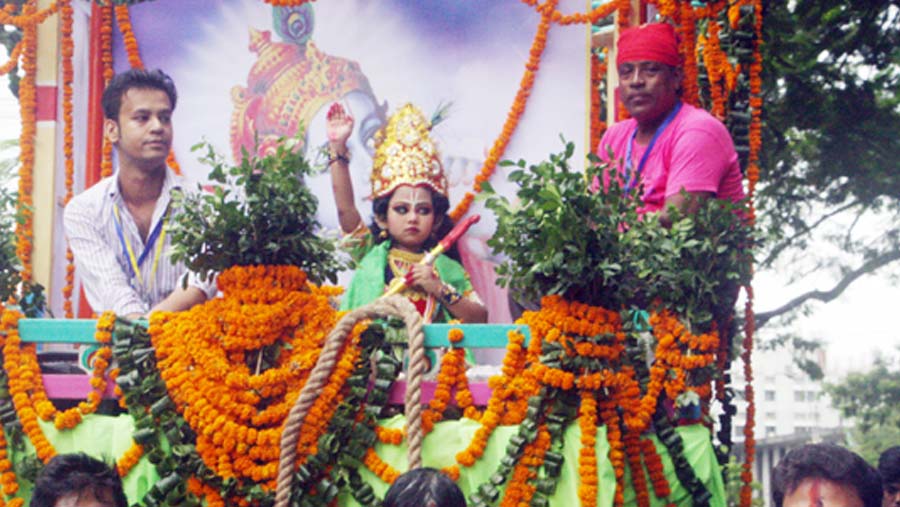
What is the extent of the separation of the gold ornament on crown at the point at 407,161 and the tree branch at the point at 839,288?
661 centimetres

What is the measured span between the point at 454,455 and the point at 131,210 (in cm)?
297

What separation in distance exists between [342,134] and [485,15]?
1.09 m

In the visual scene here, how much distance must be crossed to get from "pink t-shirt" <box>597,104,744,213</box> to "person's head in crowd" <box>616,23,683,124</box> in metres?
0.11

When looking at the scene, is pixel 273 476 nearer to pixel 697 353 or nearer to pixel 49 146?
pixel 697 353

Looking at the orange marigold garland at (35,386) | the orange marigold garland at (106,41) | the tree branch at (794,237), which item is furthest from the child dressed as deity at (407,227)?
the tree branch at (794,237)

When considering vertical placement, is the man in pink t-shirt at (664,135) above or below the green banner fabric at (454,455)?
above

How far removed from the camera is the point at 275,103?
7.29 meters

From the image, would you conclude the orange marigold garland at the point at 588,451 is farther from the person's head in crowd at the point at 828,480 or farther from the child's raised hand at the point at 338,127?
the child's raised hand at the point at 338,127

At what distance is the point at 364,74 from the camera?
7.25 meters

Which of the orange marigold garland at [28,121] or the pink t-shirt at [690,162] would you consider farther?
the orange marigold garland at [28,121]

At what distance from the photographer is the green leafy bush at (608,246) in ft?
14.5

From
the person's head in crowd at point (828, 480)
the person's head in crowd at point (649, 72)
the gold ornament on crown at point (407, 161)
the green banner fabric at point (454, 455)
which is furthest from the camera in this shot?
the gold ornament on crown at point (407, 161)

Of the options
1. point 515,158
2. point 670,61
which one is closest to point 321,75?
point 515,158

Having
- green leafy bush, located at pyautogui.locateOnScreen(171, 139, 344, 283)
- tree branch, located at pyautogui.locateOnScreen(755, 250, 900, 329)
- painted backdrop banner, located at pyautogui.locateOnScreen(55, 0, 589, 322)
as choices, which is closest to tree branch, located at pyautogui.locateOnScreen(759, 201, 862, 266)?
tree branch, located at pyautogui.locateOnScreen(755, 250, 900, 329)
